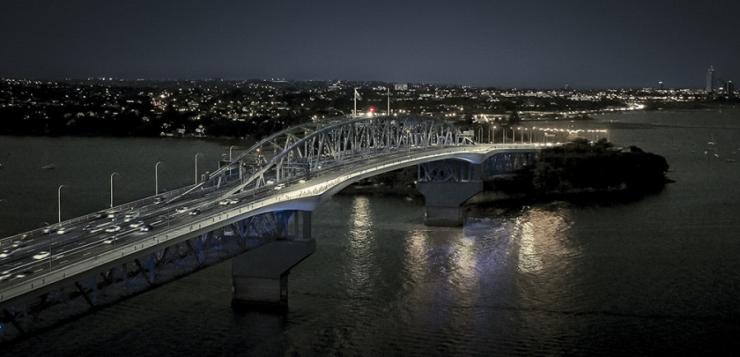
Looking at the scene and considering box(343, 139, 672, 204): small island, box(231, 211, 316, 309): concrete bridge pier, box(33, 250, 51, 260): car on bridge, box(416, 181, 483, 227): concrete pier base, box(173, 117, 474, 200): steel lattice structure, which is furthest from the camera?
box(343, 139, 672, 204): small island

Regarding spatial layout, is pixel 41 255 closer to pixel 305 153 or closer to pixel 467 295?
pixel 467 295

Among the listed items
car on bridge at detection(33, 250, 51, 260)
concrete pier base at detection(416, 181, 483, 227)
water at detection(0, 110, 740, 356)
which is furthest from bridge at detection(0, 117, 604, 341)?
concrete pier base at detection(416, 181, 483, 227)

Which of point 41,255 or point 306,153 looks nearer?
point 41,255

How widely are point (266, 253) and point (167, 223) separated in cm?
404

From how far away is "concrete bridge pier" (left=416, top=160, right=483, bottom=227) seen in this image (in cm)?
3522

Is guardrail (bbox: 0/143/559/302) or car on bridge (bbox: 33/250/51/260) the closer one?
guardrail (bbox: 0/143/559/302)

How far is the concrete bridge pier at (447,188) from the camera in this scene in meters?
A: 35.2

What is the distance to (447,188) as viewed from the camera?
3722 centimetres

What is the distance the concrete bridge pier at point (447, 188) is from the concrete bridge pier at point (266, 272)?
14.7 metres

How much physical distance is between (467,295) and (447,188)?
15177 mm

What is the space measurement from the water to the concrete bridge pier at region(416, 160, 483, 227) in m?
0.84

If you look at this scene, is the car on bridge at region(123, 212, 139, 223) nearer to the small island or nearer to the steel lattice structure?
the steel lattice structure

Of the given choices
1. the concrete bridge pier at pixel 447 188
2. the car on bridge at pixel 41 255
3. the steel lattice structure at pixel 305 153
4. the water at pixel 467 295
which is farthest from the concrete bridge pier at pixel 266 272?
the concrete bridge pier at pixel 447 188

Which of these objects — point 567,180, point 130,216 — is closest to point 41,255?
point 130,216
